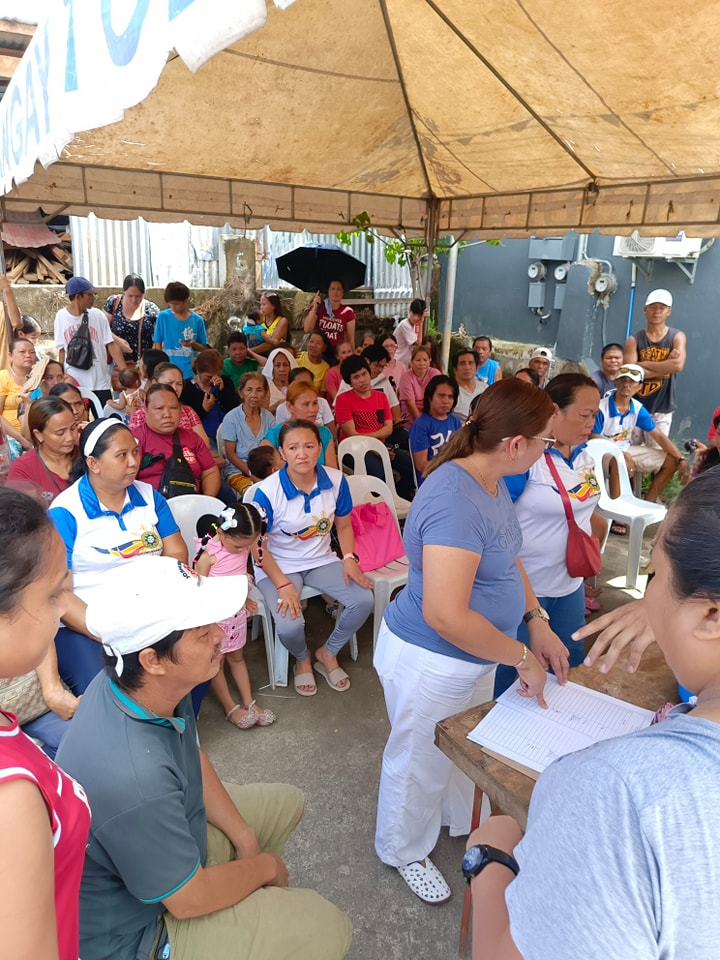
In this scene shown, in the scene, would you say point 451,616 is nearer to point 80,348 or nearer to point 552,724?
point 552,724

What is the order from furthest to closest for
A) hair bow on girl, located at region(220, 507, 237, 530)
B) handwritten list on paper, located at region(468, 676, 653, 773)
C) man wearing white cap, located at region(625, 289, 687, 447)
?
1. man wearing white cap, located at region(625, 289, 687, 447)
2. hair bow on girl, located at region(220, 507, 237, 530)
3. handwritten list on paper, located at region(468, 676, 653, 773)

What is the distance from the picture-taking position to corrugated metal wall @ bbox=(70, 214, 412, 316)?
9258mm

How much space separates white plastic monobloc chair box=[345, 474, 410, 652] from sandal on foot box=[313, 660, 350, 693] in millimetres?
333

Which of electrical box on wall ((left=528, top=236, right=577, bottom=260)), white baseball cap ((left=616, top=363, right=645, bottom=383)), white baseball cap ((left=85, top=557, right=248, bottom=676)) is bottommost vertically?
white baseball cap ((left=85, top=557, right=248, bottom=676))

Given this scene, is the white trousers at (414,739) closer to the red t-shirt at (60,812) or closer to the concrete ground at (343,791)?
the concrete ground at (343,791)

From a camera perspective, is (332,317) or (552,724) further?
(332,317)

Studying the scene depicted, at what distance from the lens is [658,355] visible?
5672 mm

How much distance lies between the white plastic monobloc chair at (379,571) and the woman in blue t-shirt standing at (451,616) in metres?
1.36

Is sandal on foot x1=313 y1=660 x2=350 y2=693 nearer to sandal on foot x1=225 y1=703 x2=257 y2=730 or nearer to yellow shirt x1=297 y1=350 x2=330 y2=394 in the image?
sandal on foot x1=225 y1=703 x2=257 y2=730

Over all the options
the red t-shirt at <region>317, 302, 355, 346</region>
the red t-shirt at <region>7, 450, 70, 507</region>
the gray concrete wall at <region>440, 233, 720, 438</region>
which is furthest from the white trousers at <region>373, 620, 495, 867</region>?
the gray concrete wall at <region>440, 233, 720, 438</region>

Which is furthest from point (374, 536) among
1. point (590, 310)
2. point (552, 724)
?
point (590, 310)

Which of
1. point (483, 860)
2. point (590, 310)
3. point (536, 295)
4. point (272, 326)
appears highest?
point (536, 295)

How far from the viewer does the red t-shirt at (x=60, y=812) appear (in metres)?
0.81

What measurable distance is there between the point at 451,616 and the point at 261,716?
66.2 inches
